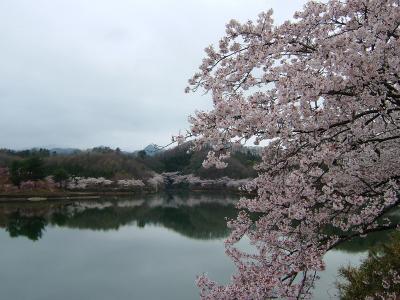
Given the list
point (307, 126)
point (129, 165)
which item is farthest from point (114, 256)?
point (129, 165)

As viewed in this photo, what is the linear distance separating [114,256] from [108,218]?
778 inches

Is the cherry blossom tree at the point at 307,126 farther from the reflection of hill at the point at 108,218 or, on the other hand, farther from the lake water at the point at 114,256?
the reflection of hill at the point at 108,218

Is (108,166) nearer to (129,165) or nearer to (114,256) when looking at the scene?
(129,165)

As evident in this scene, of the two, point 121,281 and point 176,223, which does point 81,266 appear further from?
point 176,223

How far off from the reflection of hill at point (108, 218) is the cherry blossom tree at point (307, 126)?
28.6m

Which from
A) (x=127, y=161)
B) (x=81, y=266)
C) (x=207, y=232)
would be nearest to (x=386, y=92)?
(x=81, y=266)

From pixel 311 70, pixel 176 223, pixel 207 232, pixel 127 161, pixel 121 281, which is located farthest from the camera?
pixel 127 161

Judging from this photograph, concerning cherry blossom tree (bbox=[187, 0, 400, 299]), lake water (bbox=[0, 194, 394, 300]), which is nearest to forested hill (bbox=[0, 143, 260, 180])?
lake water (bbox=[0, 194, 394, 300])

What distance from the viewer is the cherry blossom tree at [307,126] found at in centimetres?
397

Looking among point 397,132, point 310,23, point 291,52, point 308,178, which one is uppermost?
point 310,23

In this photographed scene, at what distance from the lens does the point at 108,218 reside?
43.8m

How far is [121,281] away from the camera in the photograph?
62.2 feet

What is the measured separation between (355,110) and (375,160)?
1263 mm

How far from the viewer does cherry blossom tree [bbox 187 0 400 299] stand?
397 cm
